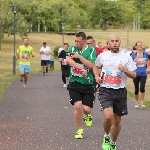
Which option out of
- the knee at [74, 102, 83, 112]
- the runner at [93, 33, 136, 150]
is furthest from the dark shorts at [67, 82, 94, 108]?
the runner at [93, 33, 136, 150]

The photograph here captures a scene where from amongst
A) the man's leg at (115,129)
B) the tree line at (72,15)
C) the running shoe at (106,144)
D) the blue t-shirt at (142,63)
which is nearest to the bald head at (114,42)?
the man's leg at (115,129)

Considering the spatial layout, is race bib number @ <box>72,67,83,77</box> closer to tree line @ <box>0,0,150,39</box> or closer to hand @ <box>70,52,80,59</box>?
hand @ <box>70,52,80,59</box>

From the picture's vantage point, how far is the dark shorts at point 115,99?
334 inches

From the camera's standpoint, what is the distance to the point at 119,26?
132 meters

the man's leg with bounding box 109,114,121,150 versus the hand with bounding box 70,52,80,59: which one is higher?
the hand with bounding box 70,52,80,59

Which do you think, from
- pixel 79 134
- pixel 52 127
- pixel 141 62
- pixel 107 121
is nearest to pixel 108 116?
pixel 107 121

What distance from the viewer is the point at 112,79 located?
845cm

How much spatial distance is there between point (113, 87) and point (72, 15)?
89.4m

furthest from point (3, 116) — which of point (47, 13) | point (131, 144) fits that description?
point (47, 13)

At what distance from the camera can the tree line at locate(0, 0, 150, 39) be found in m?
68.3

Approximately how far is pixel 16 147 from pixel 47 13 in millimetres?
76194

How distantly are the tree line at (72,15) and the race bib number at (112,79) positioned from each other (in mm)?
54468

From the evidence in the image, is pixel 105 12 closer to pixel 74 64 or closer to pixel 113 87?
pixel 74 64

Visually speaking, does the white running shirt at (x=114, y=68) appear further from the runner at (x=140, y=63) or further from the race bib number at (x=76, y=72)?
the runner at (x=140, y=63)
